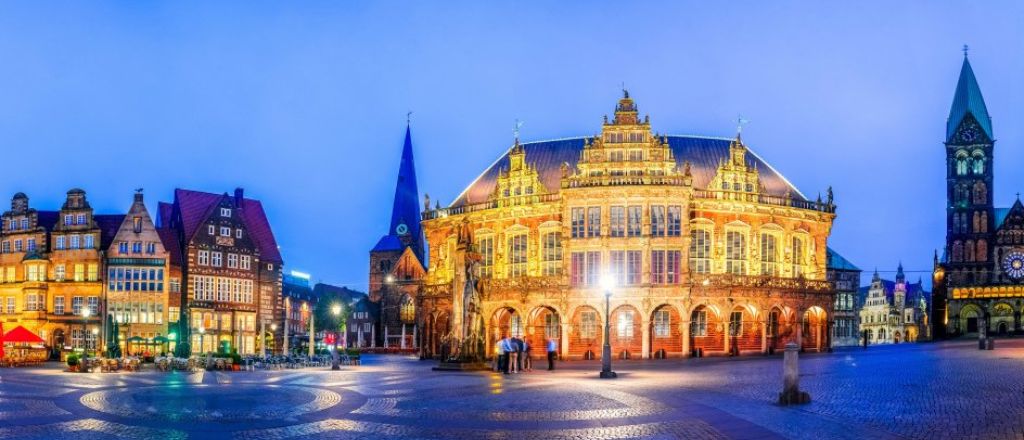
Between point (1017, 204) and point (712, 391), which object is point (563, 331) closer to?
point (712, 391)

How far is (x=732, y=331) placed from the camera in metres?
63.5

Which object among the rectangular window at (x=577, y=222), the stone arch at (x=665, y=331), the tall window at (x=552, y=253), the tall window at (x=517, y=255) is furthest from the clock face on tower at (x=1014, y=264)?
the rectangular window at (x=577, y=222)

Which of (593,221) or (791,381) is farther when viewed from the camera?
(593,221)

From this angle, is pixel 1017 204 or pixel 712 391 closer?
pixel 712 391

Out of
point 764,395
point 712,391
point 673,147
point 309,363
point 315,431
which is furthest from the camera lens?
point 673,147

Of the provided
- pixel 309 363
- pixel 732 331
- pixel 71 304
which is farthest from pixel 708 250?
pixel 71 304

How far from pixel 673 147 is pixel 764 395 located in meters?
47.2

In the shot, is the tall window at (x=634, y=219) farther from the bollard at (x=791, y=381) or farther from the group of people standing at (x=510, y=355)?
the bollard at (x=791, y=381)

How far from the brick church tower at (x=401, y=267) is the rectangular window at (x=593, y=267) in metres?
47.9

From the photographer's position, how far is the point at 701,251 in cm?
6412

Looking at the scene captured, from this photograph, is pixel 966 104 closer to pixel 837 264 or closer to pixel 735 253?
pixel 837 264

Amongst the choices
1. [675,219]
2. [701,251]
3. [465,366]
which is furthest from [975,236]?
[465,366]

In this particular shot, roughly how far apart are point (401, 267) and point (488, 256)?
51176mm

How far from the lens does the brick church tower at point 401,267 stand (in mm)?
117188
